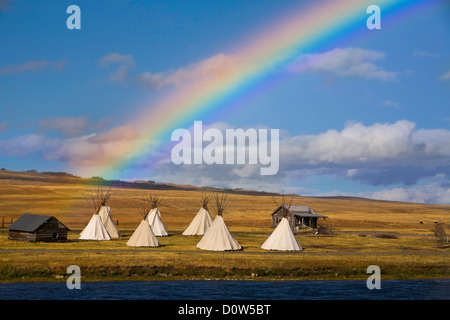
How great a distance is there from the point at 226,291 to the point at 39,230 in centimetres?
3001

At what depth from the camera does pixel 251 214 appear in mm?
138375

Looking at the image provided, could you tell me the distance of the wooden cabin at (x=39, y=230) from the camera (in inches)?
2418

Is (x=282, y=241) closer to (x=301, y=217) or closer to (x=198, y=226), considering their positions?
(x=198, y=226)

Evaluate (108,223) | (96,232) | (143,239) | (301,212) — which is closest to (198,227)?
(108,223)

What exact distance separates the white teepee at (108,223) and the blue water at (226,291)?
1068 inches

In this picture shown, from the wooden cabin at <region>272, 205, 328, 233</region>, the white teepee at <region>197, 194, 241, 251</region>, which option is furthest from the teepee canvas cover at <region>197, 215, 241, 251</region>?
the wooden cabin at <region>272, 205, 328, 233</region>

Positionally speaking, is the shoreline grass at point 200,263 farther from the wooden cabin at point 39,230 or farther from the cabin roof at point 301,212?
the cabin roof at point 301,212

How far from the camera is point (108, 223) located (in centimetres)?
7162

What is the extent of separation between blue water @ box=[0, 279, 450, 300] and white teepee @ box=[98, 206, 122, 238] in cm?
2712

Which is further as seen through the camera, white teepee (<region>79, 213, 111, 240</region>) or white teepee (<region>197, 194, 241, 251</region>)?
white teepee (<region>79, 213, 111, 240</region>)

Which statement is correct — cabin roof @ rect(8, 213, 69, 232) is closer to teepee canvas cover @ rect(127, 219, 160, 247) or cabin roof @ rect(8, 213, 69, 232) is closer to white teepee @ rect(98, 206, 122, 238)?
white teepee @ rect(98, 206, 122, 238)

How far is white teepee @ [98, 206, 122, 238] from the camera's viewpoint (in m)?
71.0
